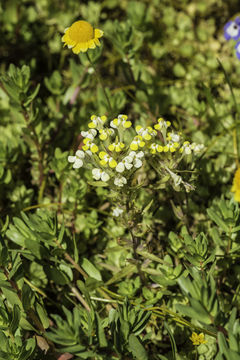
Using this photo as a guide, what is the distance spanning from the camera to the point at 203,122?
3.24 m

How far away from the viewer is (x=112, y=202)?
214 cm

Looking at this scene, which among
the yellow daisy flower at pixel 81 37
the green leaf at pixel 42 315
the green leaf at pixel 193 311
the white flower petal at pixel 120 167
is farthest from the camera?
the yellow daisy flower at pixel 81 37

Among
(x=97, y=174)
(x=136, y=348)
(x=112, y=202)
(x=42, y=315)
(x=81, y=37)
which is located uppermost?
(x=81, y=37)

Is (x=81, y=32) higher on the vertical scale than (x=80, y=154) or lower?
higher

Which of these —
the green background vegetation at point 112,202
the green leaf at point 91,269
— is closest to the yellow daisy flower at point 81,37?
the green background vegetation at point 112,202

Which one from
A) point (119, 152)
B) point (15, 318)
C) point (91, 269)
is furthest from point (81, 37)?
point (15, 318)

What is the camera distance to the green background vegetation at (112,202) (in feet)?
6.27

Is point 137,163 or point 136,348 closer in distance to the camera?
point 136,348

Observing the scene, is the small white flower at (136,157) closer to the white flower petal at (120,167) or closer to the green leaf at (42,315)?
the white flower petal at (120,167)

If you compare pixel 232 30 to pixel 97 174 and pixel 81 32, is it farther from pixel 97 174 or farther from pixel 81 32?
pixel 97 174

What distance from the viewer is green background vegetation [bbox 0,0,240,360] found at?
1.91 metres

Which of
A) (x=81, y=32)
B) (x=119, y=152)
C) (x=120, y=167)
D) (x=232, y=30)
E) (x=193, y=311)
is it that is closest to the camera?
(x=193, y=311)

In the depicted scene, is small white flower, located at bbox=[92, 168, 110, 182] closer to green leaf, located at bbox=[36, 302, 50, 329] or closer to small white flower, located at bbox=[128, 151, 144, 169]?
small white flower, located at bbox=[128, 151, 144, 169]

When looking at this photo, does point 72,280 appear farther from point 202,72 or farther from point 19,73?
point 202,72
